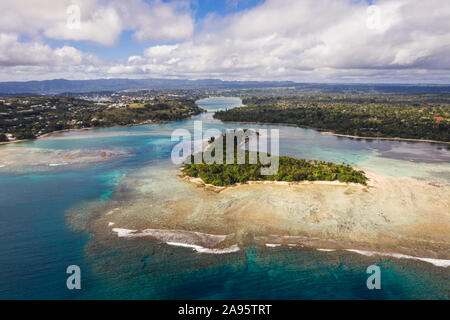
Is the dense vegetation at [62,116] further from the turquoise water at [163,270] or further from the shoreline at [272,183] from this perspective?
the shoreline at [272,183]

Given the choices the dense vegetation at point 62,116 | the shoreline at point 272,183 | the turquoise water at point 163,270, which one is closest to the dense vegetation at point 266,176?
the shoreline at point 272,183

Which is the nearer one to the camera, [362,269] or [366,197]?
[362,269]

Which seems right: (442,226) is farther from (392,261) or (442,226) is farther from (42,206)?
(42,206)

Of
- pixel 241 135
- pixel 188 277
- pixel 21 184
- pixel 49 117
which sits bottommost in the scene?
pixel 188 277

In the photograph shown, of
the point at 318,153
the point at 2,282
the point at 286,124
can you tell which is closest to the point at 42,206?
the point at 2,282

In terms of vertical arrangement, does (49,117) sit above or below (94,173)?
above

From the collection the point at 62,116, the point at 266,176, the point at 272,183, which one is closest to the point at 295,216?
the point at 272,183
